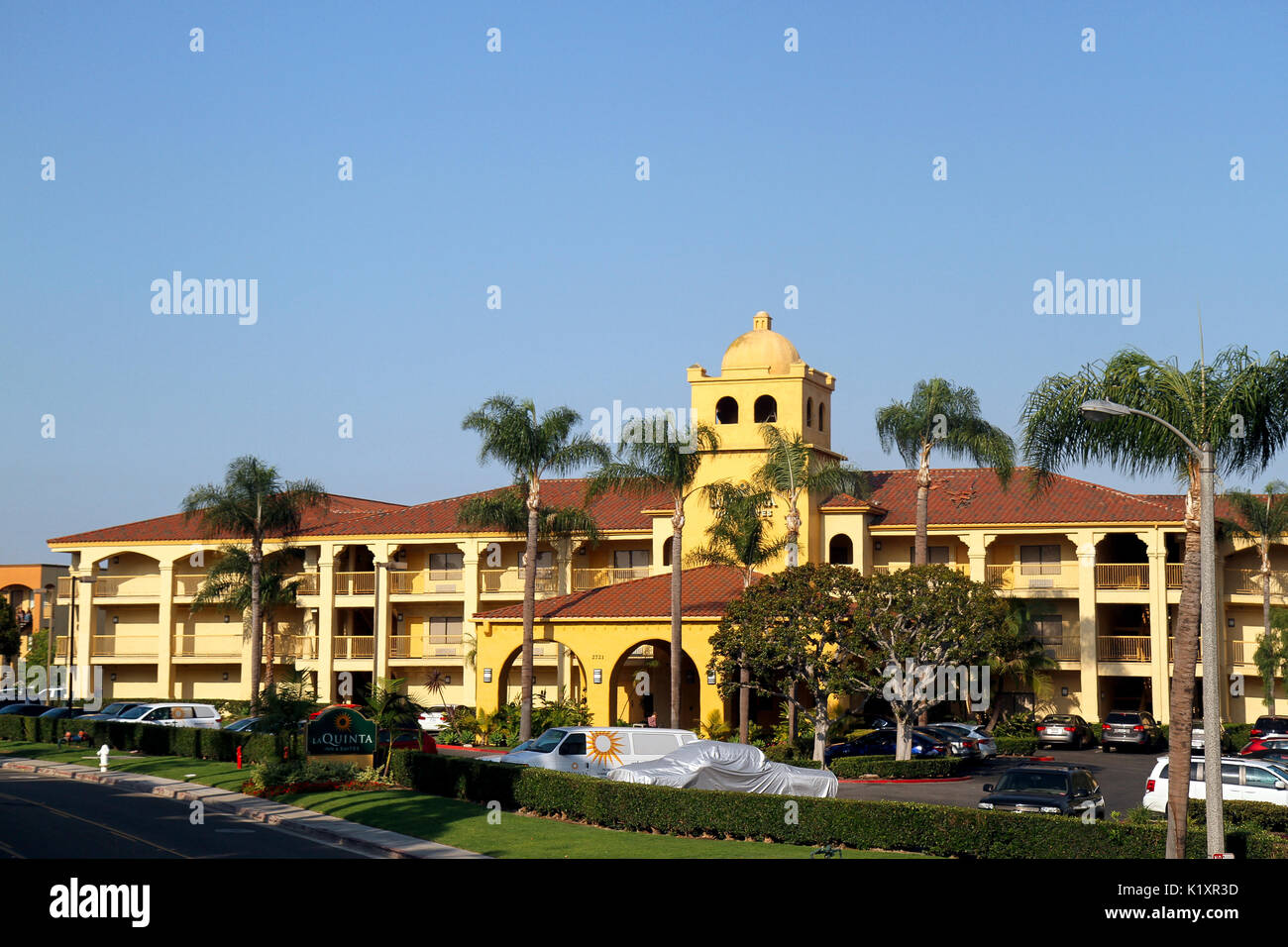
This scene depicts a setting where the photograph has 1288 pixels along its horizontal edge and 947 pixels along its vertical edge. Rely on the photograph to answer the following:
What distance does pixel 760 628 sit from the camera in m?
37.9

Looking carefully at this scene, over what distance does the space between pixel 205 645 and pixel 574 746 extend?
124 ft

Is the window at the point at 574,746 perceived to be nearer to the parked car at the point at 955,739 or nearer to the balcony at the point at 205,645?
the parked car at the point at 955,739

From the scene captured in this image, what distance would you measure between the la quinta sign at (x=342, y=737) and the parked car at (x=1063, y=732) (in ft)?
86.4

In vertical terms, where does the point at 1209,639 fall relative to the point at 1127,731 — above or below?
above

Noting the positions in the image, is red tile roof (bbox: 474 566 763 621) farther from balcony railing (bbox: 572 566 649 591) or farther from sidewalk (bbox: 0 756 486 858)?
sidewalk (bbox: 0 756 486 858)

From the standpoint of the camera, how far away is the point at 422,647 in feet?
197

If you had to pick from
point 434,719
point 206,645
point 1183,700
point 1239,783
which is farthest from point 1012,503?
point 206,645

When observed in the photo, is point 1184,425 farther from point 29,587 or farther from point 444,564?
point 29,587

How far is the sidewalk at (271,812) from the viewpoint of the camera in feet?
72.3

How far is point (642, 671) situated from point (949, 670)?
53.8 ft

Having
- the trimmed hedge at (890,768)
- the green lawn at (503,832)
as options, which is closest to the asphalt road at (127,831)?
the green lawn at (503,832)

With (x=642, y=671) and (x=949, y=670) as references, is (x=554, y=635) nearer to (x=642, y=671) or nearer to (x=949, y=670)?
(x=642, y=671)

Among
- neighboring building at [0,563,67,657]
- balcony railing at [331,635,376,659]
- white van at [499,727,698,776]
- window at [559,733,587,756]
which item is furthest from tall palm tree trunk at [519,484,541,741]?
neighboring building at [0,563,67,657]

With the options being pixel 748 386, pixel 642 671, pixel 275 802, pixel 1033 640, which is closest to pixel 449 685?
pixel 642 671
